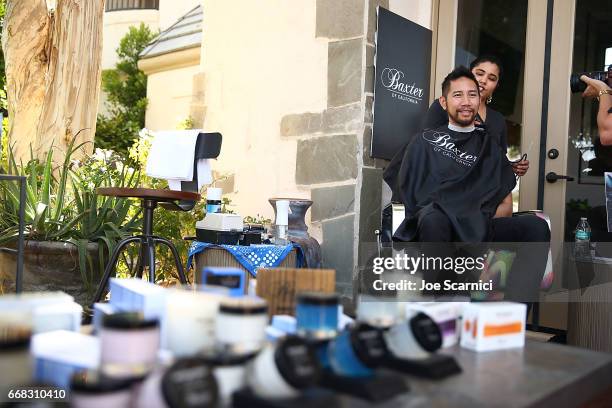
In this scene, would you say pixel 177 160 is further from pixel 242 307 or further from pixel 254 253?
pixel 242 307

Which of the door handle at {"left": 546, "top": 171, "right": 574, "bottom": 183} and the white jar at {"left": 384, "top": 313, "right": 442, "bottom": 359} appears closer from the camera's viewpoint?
the white jar at {"left": 384, "top": 313, "right": 442, "bottom": 359}

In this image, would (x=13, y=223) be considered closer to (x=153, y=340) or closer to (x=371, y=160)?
(x=371, y=160)

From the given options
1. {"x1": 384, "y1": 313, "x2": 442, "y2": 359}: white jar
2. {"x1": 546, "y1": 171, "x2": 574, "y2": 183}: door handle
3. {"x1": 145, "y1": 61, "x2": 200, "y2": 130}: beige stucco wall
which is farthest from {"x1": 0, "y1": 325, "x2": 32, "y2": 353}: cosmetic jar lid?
{"x1": 145, "y1": 61, "x2": 200, "y2": 130}: beige stucco wall

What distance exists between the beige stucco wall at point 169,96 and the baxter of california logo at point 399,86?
3204 millimetres

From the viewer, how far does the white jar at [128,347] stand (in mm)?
788

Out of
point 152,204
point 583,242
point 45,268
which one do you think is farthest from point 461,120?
point 45,268

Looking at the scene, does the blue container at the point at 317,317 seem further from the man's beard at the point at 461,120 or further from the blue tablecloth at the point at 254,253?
the man's beard at the point at 461,120

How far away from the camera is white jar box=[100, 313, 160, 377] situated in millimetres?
788

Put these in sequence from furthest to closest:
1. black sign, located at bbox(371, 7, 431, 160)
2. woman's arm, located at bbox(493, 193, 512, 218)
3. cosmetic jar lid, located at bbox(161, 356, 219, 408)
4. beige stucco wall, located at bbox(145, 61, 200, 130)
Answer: beige stucco wall, located at bbox(145, 61, 200, 130) → black sign, located at bbox(371, 7, 431, 160) → woman's arm, located at bbox(493, 193, 512, 218) → cosmetic jar lid, located at bbox(161, 356, 219, 408)

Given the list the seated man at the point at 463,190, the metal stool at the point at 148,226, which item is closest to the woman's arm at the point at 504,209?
the seated man at the point at 463,190

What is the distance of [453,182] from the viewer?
2857 millimetres

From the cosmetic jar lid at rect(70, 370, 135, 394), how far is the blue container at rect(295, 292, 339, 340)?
0.92 feet

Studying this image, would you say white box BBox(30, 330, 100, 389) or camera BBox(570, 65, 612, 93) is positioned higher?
camera BBox(570, 65, 612, 93)

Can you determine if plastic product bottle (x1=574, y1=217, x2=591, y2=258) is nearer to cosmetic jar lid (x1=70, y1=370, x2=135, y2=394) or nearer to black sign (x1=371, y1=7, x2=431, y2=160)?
black sign (x1=371, y1=7, x2=431, y2=160)
